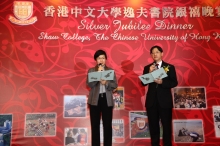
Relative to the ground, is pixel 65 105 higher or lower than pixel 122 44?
lower

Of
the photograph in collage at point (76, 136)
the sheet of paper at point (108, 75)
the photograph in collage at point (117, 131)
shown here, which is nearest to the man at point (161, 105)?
the sheet of paper at point (108, 75)

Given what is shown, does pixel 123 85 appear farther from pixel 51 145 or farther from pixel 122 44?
pixel 51 145

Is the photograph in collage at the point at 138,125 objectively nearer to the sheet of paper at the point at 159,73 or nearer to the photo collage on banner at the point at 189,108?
the photo collage on banner at the point at 189,108

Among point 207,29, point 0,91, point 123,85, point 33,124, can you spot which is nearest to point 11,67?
point 0,91

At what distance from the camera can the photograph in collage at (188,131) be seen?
3822 millimetres

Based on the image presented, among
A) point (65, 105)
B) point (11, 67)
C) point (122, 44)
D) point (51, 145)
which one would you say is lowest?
point (51, 145)

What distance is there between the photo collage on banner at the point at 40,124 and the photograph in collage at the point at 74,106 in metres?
0.22

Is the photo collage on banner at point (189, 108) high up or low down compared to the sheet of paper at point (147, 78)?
down

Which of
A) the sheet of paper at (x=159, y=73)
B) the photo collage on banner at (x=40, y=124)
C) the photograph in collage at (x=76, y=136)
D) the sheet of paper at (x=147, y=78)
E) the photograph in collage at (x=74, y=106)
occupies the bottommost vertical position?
the photograph in collage at (x=76, y=136)

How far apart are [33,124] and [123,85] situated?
1.52 metres

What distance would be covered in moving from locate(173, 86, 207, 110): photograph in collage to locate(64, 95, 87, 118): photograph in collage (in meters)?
1.45

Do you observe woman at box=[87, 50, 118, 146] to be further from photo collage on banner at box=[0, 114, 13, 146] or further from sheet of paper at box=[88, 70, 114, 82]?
photo collage on banner at box=[0, 114, 13, 146]

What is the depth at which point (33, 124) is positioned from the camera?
150 inches

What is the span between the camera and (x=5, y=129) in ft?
12.4
